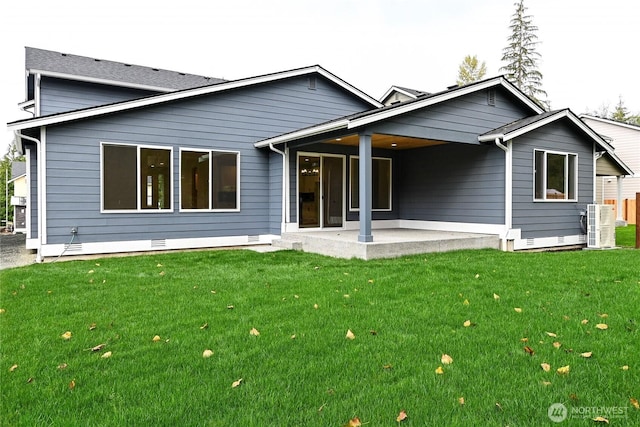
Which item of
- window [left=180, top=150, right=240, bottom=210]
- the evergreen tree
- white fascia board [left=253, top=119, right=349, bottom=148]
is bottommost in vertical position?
window [left=180, top=150, right=240, bottom=210]

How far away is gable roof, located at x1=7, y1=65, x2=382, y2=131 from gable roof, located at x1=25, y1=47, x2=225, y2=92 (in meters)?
1.97

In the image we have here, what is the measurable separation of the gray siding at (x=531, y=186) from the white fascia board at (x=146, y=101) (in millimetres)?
5280

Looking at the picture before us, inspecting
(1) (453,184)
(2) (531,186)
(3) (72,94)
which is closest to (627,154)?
(2) (531,186)

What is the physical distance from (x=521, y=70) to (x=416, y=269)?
31.7m

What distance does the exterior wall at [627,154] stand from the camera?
2017 cm

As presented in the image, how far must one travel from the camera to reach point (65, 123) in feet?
25.5

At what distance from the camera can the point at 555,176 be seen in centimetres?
993

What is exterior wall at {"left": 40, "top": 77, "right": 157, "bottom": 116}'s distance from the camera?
9.85 metres

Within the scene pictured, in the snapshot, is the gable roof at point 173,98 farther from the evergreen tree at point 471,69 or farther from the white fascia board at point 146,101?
the evergreen tree at point 471,69

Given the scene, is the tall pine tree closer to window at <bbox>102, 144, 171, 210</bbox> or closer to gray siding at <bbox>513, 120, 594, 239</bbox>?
gray siding at <bbox>513, 120, 594, 239</bbox>

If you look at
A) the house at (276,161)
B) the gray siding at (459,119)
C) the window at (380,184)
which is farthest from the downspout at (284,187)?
the window at (380,184)

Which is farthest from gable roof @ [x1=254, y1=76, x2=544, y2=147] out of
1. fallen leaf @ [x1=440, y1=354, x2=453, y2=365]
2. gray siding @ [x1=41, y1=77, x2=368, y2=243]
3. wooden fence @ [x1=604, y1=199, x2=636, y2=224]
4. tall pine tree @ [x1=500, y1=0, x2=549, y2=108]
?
tall pine tree @ [x1=500, y1=0, x2=549, y2=108]

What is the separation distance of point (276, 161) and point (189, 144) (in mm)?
1987

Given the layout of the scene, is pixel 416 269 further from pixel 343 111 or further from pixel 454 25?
pixel 454 25
